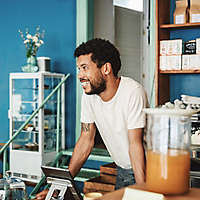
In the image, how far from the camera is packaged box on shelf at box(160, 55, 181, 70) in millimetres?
3928

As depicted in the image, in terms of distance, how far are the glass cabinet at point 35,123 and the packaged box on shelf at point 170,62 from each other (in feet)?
5.22

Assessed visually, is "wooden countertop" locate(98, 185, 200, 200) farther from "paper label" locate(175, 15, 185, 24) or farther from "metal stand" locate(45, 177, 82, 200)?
"paper label" locate(175, 15, 185, 24)

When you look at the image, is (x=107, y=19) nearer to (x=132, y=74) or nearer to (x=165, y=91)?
(x=132, y=74)

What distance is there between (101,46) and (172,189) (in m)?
1.64

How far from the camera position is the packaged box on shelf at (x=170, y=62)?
3.93 m

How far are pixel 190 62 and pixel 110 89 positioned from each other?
1.50m

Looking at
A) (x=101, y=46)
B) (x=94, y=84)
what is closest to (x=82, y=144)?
(x=94, y=84)

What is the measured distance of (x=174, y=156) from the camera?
105 cm

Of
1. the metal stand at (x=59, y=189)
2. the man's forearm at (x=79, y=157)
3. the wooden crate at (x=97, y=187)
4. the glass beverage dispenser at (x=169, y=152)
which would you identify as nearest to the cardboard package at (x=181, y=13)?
the wooden crate at (x=97, y=187)

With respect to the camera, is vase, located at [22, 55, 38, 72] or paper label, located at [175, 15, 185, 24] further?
vase, located at [22, 55, 38, 72]

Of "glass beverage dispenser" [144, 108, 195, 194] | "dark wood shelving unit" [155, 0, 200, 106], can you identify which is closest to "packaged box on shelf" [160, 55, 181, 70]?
"dark wood shelving unit" [155, 0, 200, 106]

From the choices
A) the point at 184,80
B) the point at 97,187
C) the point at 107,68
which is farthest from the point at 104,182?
the point at 107,68

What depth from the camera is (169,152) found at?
1.06m

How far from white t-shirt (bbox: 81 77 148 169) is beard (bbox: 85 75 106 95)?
11 cm
